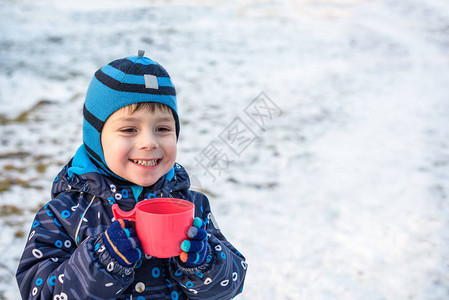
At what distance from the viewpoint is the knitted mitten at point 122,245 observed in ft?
4.03

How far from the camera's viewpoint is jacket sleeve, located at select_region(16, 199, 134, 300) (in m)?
1.24

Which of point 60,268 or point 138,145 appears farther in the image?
point 138,145

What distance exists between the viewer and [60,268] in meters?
1.33

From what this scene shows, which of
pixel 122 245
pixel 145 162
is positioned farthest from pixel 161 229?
pixel 145 162

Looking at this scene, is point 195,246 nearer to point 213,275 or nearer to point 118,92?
point 213,275

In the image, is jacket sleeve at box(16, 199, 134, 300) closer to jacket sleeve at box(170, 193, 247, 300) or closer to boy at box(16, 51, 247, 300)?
boy at box(16, 51, 247, 300)

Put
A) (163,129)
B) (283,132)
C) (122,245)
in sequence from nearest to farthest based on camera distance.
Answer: (122,245) < (163,129) < (283,132)

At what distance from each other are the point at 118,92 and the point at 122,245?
57 cm

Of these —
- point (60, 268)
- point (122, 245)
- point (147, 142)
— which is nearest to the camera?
point (122, 245)

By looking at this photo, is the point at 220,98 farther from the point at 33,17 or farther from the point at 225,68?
the point at 33,17

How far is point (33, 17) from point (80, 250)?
11.2 meters

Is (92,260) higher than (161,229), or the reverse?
(161,229)

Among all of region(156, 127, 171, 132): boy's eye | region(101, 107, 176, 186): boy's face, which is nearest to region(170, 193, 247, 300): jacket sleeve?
region(101, 107, 176, 186): boy's face

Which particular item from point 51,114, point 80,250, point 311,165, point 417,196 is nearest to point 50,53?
point 51,114
